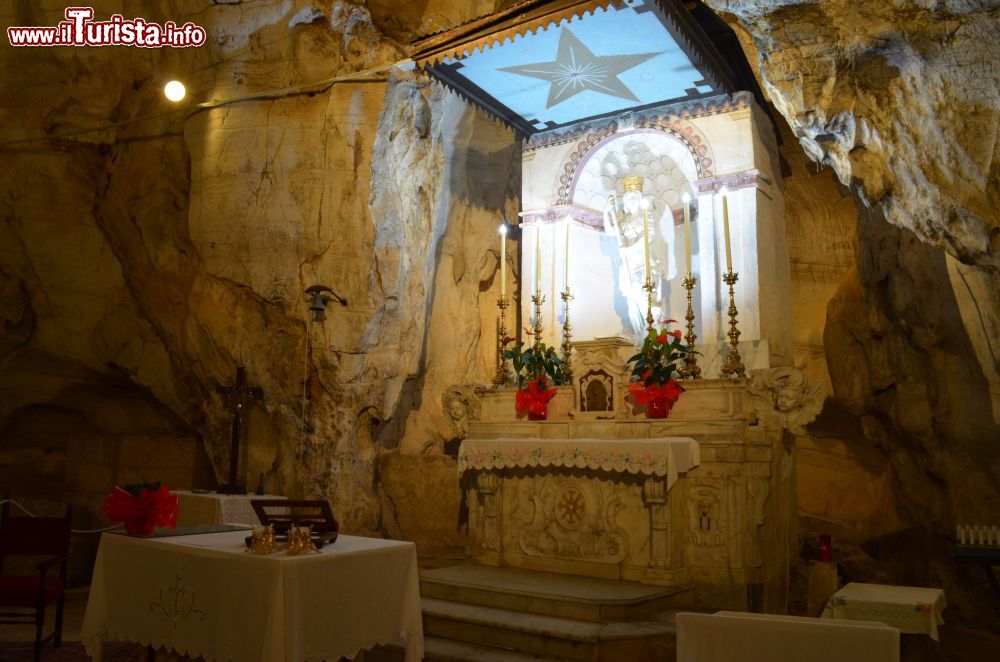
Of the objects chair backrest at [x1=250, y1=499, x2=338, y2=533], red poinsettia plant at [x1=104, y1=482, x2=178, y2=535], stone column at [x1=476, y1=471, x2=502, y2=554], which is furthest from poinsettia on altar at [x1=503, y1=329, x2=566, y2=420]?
red poinsettia plant at [x1=104, y1=482, x2=178, y2=535]

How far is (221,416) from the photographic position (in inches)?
373

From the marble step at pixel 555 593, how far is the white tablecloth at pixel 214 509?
1.63 meters

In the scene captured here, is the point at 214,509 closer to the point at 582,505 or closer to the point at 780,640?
the point at 582,505

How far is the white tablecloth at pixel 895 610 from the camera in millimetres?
4953

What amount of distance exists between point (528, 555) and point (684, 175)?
5.31 metres

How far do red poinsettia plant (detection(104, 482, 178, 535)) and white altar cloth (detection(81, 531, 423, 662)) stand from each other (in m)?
0.11

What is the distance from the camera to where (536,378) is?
766 cm

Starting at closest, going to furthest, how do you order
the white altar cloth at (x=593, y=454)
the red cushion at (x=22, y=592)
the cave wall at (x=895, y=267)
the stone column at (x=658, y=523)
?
1. the red cushion at (x=22, y=592)
2. the cave wall at (x=895, y=267)
3. the white altar cloth at (x=593, y=454)
4. the stone column at (x=658, y=523)

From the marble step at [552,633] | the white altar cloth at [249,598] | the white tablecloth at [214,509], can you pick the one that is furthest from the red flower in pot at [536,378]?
the white altar cloth at [249,598]

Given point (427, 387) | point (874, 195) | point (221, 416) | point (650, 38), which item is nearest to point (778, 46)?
point (874, 195)

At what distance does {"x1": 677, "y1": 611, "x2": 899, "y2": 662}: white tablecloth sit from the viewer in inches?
108

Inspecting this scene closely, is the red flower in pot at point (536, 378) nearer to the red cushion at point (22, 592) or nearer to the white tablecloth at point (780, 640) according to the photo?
the red cushion at point (22, 592)

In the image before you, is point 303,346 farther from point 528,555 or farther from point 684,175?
point 684,175

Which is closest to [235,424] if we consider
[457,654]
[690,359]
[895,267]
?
[457,654]
